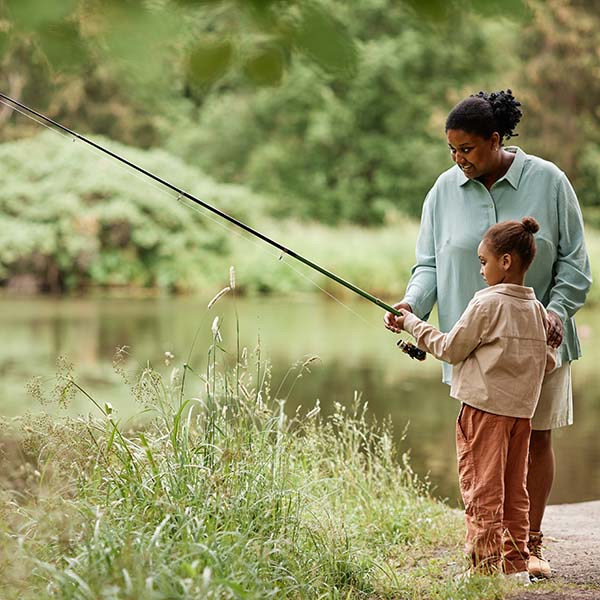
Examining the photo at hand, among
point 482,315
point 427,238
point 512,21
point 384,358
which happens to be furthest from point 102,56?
point 384,358

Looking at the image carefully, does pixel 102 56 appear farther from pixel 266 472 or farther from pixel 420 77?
pixel 420 77

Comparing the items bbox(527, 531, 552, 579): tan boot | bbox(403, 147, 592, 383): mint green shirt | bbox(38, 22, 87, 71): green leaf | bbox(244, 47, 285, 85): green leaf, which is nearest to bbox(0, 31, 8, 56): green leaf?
bbox(38, 22, 87, 71): green leaf

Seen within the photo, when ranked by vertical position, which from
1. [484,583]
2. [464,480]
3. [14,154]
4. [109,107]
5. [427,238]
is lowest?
[484,583]

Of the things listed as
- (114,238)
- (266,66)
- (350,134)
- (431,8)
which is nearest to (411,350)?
(266,66)

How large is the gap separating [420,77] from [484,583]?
2347 cm

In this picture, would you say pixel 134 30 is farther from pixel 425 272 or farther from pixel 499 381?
pixel 425 272

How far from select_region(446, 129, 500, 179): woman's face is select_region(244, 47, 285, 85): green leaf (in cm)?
102

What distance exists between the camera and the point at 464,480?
2.96 metres

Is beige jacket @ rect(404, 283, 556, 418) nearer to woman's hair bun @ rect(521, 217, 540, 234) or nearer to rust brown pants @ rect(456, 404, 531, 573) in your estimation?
rust brown pants @ rect(456, 404, 531, 573)

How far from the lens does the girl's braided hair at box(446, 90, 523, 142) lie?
3.01 metres

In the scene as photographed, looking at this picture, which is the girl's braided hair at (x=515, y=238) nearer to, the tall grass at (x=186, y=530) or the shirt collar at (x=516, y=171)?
the shirt collar at (x=516, y=171)

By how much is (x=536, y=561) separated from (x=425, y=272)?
0.95 meters

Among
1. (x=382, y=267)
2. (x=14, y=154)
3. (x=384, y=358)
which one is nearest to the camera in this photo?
(x=384, y=358)

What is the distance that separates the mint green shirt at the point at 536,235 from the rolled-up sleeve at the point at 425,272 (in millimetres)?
43
